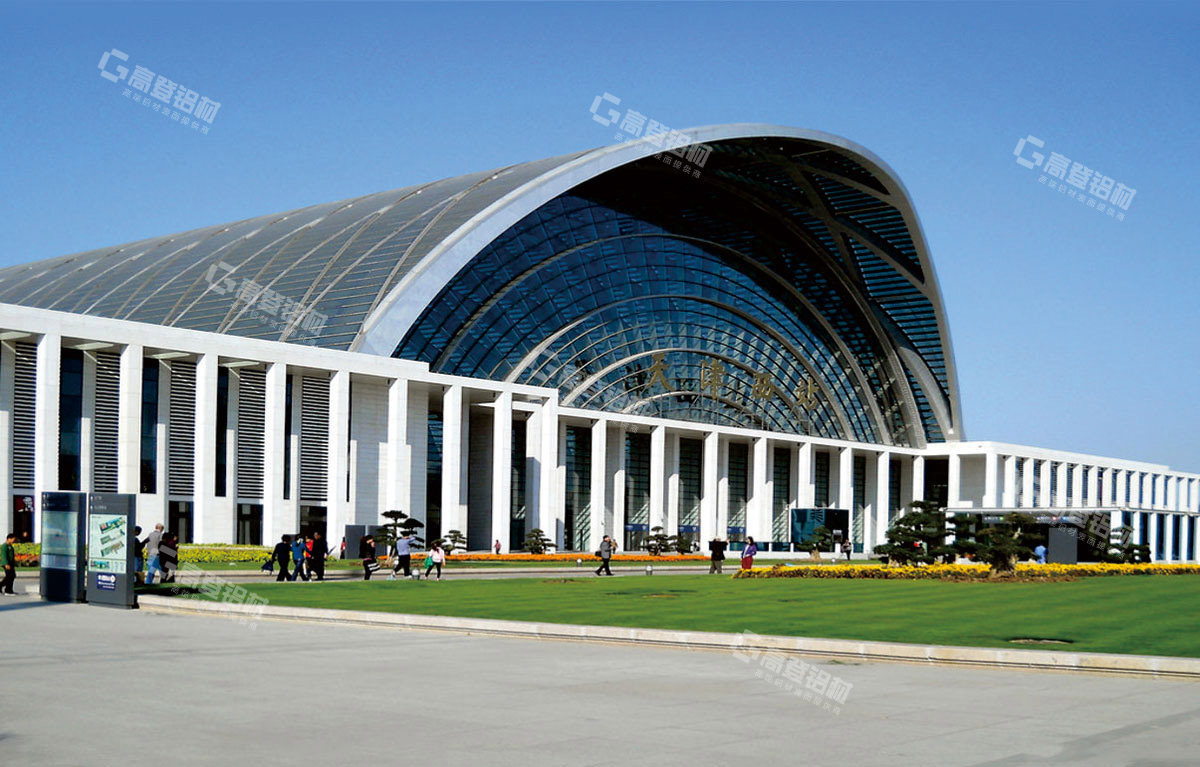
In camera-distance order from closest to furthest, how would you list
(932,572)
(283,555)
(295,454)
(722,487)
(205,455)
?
(283,555), (932,572), (205,455), (295,454), (722,487)

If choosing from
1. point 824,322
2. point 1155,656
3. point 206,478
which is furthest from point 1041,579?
point 824,322


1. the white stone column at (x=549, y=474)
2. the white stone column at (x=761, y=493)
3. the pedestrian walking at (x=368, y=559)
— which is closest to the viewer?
the pedestrian walking at (x=368, y=559)

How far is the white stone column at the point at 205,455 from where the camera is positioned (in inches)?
1779

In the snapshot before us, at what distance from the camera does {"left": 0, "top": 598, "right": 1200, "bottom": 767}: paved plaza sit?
32.1ft

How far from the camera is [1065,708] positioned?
41.0 ft

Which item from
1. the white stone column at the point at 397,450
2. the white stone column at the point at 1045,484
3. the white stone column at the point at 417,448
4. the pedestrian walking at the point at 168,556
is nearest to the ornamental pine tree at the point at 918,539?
the white stone column at the point at 397,450

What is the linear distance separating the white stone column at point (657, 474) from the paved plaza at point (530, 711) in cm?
5440

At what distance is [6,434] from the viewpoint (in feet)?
135

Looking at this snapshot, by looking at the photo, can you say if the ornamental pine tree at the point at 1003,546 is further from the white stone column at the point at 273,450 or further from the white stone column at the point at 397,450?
the white stone column at the point at 273,450

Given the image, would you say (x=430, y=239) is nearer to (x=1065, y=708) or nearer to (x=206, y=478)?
(x=206, y=478)

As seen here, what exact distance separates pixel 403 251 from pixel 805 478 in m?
37.5

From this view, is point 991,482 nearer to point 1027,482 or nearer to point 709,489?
point 1027,482

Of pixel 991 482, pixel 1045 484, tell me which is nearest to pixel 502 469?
pixel 991 482

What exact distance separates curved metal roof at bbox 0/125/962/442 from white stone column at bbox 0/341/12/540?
13.9 m
